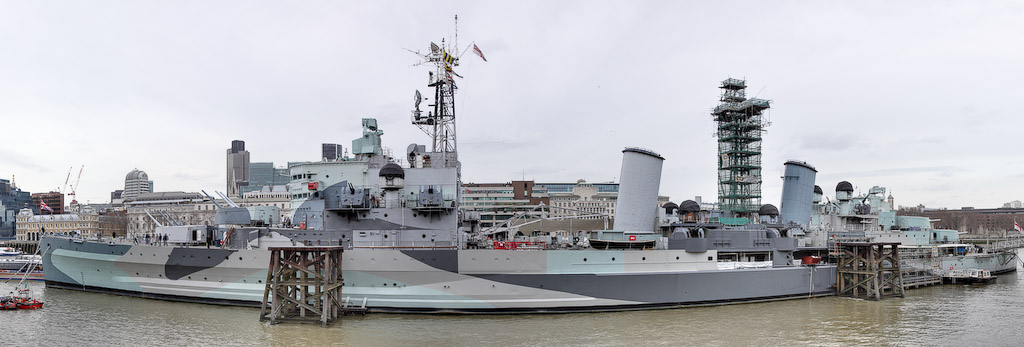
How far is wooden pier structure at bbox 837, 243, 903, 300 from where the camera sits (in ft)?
82.0

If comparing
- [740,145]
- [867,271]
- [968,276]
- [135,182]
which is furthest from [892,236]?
[135,182]

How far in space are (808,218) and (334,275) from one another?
2482 centimetres

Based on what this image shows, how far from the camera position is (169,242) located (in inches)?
910

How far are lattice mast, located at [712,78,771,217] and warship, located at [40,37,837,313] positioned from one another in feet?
30.3

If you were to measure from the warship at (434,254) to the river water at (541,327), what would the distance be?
25.3 inches

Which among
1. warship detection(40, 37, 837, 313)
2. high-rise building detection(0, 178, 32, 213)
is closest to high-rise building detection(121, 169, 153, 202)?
high-rise building detection(0, 178, 32, 213)

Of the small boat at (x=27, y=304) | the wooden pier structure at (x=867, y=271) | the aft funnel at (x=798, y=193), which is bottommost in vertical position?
the small boat at (x=27, y=304)

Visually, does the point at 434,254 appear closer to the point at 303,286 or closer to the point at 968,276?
the point at 303,286

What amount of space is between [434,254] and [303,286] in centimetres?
416

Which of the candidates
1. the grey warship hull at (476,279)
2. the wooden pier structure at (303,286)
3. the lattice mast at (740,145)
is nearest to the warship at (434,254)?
the grey warship hull at (476,279)

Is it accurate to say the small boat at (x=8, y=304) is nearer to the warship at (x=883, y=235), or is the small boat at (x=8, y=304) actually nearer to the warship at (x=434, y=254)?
the warship at (x=434, y=254)

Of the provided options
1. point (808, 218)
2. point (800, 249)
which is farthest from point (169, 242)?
point (808, 218)

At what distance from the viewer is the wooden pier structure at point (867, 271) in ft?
82.0

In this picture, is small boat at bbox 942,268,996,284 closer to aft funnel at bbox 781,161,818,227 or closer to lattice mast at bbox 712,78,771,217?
aft funnel at bbox 781,161,818,227
